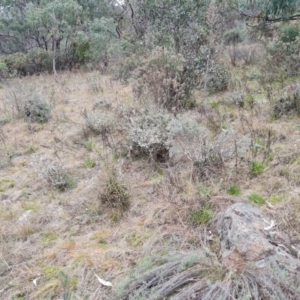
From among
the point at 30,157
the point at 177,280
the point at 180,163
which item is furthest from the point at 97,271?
the point at 30,157

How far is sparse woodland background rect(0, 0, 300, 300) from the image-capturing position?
2.16 meters

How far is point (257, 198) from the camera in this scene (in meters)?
2.72

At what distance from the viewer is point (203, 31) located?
17.4ft

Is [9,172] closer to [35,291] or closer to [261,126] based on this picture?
[35,291]

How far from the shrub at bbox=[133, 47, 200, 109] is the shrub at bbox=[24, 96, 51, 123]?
5.49 feet

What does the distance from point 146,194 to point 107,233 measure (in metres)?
0.61

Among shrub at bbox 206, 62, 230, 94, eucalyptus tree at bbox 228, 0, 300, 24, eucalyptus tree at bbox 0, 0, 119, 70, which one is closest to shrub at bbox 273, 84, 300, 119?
eucalyptus tree at bbox 228, 0, 300, 24

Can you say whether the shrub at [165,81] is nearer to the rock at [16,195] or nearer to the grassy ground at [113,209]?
the grassy ground at [113,209]

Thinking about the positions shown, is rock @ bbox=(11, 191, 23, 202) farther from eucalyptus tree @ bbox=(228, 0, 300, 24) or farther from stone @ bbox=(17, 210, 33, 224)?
eucalyptus tree @ bbox=(228, 0, 300, 24)

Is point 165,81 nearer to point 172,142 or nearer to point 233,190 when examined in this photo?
point 172,142

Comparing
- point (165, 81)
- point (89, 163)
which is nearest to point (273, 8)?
point (165, 81)

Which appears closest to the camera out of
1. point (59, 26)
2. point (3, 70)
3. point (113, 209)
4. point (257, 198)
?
point (257, 198)

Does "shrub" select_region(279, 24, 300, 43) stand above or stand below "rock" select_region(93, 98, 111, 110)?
above

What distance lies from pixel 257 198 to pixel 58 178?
6.72 ft
